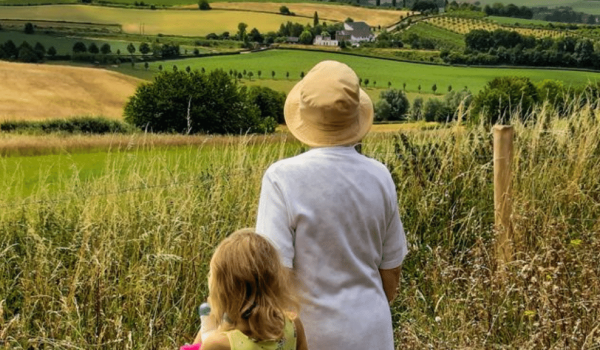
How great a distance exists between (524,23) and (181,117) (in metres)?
15.2

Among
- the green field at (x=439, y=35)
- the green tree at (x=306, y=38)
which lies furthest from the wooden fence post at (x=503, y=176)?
the green field at (x=439, y=35)

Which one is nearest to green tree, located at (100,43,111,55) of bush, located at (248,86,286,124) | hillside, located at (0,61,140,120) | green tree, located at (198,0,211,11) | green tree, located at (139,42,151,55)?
green tree, located at (139,42,151,55)

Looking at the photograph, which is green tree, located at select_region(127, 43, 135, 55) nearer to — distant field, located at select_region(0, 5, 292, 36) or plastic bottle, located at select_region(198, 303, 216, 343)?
distant field, located at select_region(0, 5, 292, 36)

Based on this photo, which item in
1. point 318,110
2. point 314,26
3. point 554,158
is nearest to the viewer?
point 318,110

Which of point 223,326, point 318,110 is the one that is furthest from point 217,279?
point 318,110

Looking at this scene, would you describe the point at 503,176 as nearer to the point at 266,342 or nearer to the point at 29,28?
the point at 266,342

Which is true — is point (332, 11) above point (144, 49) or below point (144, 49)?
above

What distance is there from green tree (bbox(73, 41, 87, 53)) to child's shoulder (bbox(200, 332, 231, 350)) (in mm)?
28688

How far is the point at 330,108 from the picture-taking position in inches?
100

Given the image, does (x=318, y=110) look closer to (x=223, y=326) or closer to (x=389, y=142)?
(x=223, y=326)

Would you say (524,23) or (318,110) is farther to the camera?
(524,23)

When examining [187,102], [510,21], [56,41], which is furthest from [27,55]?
[510,21]

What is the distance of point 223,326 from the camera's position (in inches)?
94.2

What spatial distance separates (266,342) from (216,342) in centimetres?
15
